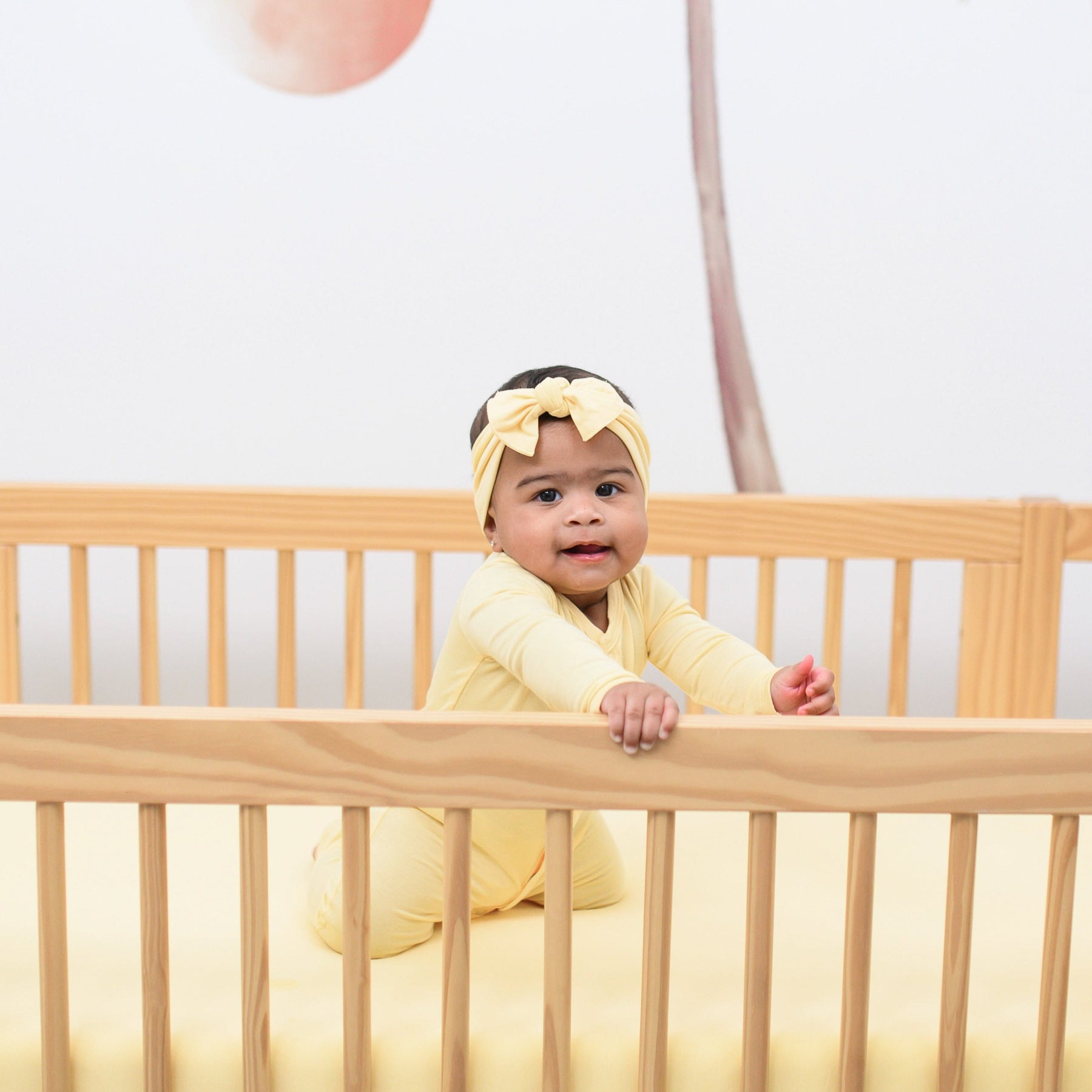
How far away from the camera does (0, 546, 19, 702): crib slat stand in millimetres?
1272

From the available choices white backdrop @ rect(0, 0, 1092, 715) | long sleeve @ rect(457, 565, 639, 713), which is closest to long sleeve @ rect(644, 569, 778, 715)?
long sleeve @ rect(457, 565, 639, 713)

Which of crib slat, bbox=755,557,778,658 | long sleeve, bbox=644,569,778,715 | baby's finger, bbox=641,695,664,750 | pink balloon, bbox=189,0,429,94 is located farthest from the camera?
pink balloon, bbox=189,0,429,94

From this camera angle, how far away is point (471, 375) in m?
1.45

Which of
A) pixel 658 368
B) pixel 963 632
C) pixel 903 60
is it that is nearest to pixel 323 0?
pixel 658 368

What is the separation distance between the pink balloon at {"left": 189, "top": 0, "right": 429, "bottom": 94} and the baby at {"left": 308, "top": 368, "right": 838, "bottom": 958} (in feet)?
2.40

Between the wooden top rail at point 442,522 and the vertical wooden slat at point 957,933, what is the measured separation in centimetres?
62

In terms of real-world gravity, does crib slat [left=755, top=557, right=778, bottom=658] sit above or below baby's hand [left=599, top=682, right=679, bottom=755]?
below

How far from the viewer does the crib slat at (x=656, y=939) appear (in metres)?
0.64

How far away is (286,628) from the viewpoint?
127cm

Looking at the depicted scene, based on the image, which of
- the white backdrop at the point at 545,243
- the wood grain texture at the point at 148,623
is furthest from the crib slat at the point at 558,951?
the white backdrop at the point at 545,243

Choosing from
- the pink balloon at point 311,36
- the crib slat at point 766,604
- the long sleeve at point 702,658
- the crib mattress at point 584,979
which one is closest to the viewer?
the crib mattress at point 584,979

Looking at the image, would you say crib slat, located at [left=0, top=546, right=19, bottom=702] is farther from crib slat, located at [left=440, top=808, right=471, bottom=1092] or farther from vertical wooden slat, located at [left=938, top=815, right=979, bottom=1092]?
vertical wooden slat, located at [left=938, top=815, right=979, bottom=1092]

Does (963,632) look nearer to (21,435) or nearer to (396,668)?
(396,668)

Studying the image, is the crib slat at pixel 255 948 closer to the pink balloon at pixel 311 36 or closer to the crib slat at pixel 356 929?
the crib slat at pixel 356 929
